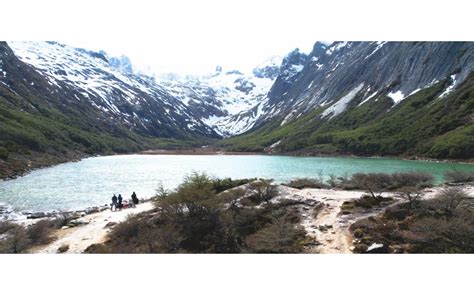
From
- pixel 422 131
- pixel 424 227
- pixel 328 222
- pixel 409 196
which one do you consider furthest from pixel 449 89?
pixel 424 227

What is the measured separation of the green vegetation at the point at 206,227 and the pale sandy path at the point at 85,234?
2223mm

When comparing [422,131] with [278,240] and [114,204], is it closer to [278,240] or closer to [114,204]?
[114,204]

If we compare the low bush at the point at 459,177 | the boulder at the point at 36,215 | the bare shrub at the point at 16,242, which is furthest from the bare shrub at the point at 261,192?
the low bush at the point at 459,177

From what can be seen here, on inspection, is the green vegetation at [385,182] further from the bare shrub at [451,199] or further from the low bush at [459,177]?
the bare shrub at [451,199]

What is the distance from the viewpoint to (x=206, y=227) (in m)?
38.3

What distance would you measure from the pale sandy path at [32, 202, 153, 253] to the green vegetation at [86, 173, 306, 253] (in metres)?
2.22

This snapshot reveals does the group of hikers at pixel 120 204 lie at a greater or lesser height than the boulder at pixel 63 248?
greater

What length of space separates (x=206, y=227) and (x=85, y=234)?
13.2m

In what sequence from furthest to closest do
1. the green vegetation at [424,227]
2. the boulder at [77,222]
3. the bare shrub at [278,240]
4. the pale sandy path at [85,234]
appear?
the boulder at [77,222]
the pale sandy path at [85,234]
the bare shrub at [278,240]
the green vegetation at [424,227]

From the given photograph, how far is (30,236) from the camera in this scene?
125 feet

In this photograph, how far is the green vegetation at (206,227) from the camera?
33375mm

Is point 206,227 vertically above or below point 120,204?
below

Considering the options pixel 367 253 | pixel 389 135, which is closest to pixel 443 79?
pixel 389 135

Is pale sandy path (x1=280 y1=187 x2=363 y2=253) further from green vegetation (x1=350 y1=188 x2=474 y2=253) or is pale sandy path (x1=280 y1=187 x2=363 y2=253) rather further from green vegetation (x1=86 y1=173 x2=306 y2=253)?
green vegetation (x1=86 y1=173 x2=306 y2=253)
